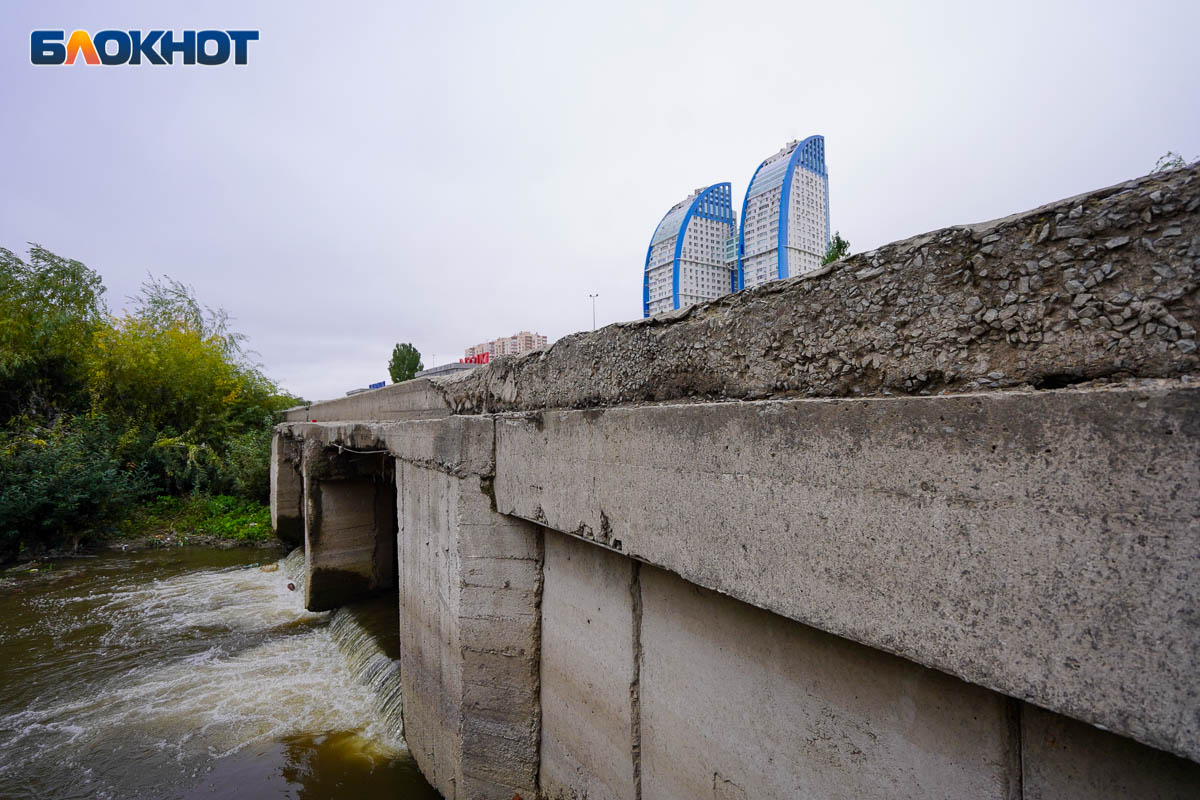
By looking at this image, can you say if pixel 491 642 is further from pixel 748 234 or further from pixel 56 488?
pixel 748 234

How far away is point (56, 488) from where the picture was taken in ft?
33.8

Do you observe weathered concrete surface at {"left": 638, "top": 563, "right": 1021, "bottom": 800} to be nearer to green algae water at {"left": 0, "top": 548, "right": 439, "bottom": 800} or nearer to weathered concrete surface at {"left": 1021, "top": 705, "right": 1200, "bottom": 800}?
weathered concrete surface at {"left": 1021, "top": 705, "right": 1200, "bottom": 800}

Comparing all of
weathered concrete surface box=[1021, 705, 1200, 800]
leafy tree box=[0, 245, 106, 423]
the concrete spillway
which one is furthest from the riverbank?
weathered concrete surface box=[1021, 705, 1200, 800]

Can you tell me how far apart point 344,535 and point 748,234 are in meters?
13.0

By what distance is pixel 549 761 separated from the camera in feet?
9.20

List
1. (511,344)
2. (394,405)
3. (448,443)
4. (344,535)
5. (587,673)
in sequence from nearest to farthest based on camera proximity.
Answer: (587,673) < (448,443) < (394,405) < (344,535) < (511,344)

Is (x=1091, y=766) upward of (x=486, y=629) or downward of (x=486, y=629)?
upward

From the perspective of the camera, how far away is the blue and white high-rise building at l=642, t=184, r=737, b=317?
42.8 ft

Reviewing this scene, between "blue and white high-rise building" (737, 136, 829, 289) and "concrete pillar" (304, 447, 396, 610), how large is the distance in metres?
10.9

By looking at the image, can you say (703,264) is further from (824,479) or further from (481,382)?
(824,479)

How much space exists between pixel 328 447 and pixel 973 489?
7238mm

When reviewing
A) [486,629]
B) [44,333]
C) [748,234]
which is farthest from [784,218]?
[44,333]

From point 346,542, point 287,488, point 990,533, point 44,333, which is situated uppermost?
point 44,333

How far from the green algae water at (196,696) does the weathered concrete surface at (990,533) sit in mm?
3712
